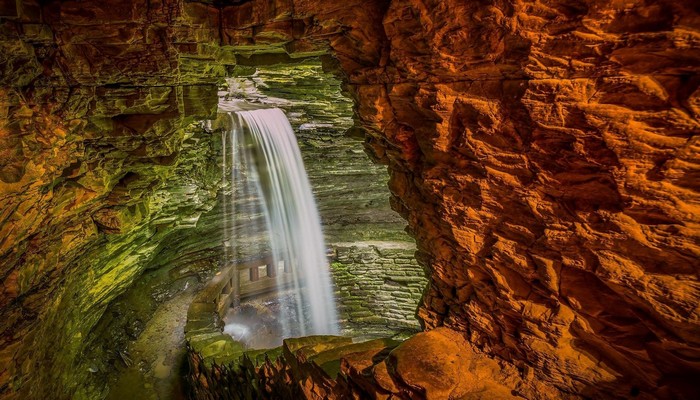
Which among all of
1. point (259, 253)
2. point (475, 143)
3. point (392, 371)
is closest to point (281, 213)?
point (259, 253)

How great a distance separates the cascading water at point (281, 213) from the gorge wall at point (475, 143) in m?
5.13

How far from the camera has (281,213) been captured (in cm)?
1418

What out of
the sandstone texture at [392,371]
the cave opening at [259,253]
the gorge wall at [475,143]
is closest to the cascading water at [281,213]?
the cave opening at [259,253]

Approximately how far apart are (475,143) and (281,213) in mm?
11350

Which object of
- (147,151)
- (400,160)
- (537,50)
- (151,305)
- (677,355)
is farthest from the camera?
(151,305)

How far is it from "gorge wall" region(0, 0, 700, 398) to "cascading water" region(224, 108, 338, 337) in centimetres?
513

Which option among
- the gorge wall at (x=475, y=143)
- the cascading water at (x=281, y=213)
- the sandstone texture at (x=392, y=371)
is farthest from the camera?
the cascading water at (x=281, y=213)

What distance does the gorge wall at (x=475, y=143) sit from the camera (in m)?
2.60

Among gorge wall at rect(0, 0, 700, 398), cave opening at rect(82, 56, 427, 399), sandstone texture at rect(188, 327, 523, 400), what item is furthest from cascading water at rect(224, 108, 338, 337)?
sandstone texture at rect(188, 327, 523, 400)

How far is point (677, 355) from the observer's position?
267 centimetres

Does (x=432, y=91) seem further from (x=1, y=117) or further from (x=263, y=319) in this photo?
(x=263, y=319)

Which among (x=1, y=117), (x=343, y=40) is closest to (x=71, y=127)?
(x=1, y=117)

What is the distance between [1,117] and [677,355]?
7416 millimetres

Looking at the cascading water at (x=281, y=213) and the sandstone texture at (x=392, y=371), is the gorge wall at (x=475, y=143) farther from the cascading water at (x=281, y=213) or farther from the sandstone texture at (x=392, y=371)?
the cascading water at (x=281, y=213)
